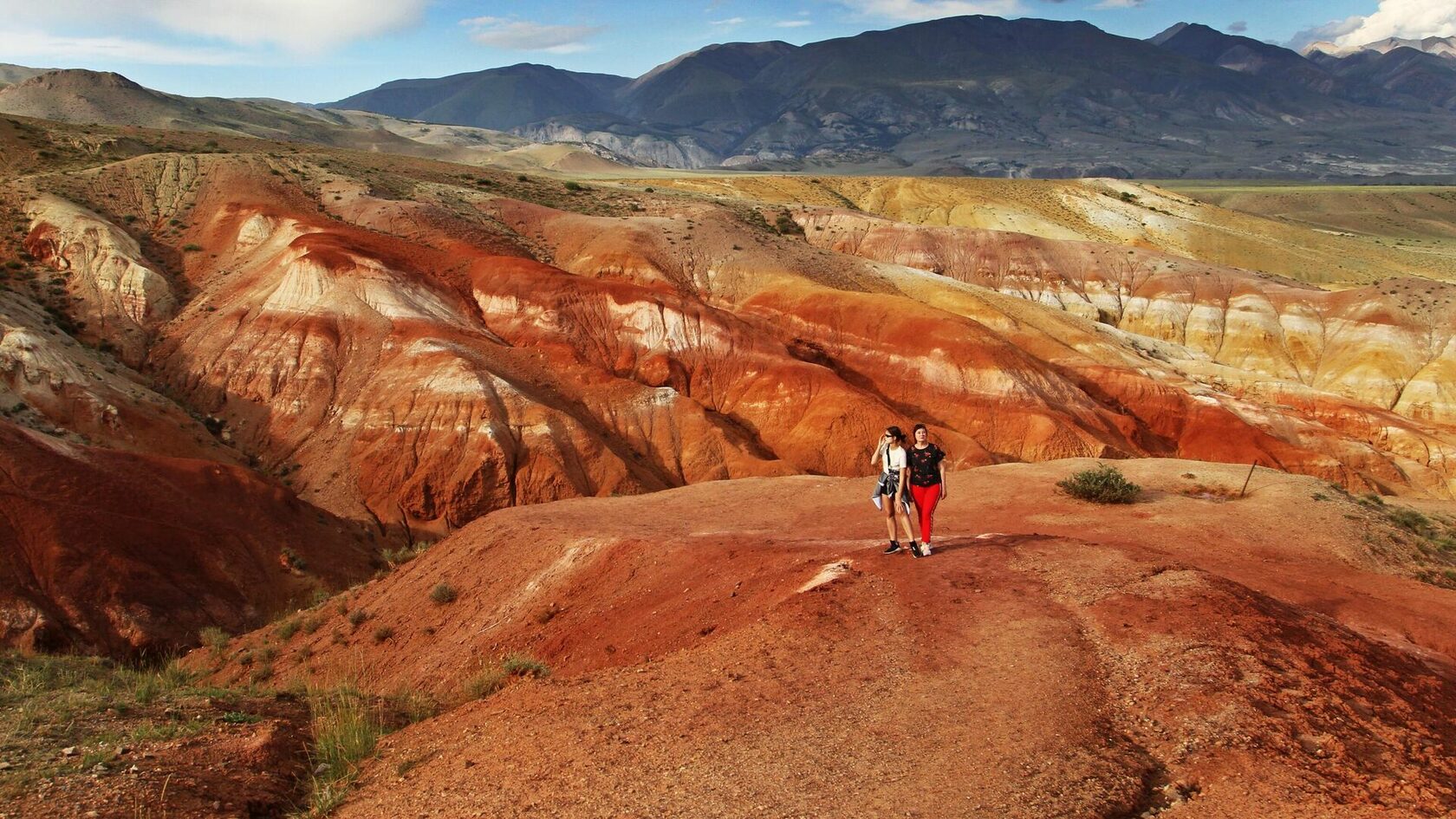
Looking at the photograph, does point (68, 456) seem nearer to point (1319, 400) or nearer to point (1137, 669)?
point (1137, 669)

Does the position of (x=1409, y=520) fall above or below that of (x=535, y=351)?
below

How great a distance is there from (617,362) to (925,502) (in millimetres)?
28825

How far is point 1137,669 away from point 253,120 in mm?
175825

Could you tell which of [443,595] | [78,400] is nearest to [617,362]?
[78,400]

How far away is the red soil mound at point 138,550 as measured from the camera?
58.6ft

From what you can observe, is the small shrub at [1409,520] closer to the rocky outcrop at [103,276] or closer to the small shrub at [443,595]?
the small shrub at [443,595]

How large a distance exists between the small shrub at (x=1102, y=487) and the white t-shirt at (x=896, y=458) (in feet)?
27.9

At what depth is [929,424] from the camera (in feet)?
128

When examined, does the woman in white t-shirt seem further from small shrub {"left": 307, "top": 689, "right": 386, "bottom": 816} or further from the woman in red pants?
small shrub {"left": 307, "top": 689, "right": 386, "bottom": 816}

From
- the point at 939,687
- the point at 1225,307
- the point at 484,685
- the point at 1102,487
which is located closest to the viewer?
the point at 939,687

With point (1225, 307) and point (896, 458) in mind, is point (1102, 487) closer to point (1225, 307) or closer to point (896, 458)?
point (896, 458)

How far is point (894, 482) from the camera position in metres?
11.7

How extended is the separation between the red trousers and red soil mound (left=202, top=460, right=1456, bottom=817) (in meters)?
0.45

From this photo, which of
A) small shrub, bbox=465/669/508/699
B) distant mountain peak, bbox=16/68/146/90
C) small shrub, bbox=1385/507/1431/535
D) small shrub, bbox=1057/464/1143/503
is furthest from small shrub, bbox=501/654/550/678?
distant mountain peak, bbox=16/68/146/90
